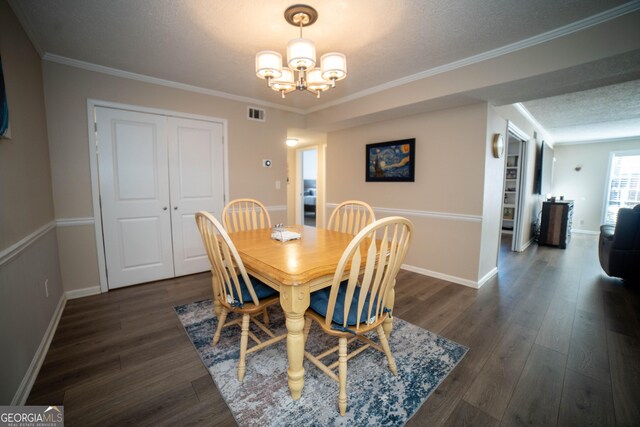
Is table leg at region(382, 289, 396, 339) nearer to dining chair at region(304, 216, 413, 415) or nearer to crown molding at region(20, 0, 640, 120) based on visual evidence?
dining chair at region(304, 216, 413, 415)

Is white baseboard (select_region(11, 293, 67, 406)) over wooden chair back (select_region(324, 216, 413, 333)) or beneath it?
beneath

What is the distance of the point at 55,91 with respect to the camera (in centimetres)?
250

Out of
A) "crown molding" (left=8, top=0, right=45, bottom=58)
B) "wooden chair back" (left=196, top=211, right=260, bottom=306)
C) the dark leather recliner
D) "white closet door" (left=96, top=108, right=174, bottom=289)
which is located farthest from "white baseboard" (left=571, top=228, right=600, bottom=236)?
"crown molding" (left=8, top=0, right=45, bottom=58)

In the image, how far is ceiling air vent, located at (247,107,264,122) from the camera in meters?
3.74

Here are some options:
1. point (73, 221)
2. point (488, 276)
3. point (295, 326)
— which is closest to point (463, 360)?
point (295, 326)

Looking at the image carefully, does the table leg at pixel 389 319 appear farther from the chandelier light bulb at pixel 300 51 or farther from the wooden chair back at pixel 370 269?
the chandelier light bulb at pixel 300 51

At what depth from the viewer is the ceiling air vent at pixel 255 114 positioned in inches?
147

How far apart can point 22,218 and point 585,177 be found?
969 cm

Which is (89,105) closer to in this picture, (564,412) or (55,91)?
(55,91)

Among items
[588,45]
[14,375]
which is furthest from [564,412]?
[14,375]

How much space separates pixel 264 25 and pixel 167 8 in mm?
638

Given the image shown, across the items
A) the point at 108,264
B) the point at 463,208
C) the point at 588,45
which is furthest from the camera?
the point at 463,208

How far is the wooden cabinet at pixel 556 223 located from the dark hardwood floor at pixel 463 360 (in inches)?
87.5

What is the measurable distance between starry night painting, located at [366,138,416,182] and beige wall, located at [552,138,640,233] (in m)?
6.02
